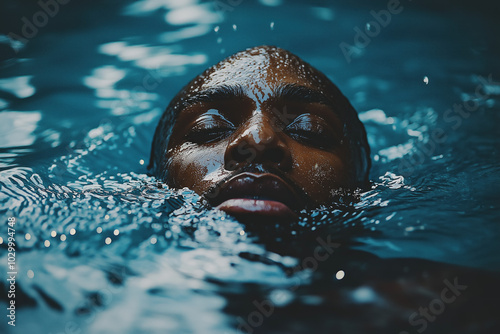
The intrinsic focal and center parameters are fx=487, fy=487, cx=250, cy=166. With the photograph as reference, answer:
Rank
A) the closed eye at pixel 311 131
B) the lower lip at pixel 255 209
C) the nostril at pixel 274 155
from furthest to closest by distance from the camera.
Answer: the closed eye at pixel 311 131
the nostril at pixel 274 155
the lower lip at pixel 255 209

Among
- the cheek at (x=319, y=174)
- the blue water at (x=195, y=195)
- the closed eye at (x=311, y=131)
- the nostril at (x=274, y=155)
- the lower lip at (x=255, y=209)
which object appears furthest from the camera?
the closed eye at (x=311, y=131)

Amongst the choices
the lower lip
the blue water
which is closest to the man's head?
the lower lip

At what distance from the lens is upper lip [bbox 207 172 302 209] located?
74.9 inches

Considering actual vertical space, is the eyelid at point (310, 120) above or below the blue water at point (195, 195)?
above

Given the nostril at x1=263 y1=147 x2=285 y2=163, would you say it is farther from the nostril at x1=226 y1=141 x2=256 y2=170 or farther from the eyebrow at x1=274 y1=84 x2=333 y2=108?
the eyebrow at x1=274 y1=84 x2=333 y2=108

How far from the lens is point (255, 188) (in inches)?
74.9

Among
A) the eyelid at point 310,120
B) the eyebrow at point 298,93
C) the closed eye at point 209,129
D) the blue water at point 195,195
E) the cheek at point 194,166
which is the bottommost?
the blue water at point 195,195

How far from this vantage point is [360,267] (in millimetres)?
1766

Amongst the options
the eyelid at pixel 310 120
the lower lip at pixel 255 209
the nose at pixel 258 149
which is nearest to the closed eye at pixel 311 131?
the eyelid at pixel 310 120

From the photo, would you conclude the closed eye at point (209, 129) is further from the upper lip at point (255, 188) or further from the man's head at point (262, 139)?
the upper lip at point (255, 188)

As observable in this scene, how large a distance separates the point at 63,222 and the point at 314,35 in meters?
3.61

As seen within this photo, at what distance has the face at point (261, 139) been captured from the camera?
192cm

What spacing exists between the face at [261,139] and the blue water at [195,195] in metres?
0.11

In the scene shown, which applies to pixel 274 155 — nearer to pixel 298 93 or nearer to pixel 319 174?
pixel 319 174
